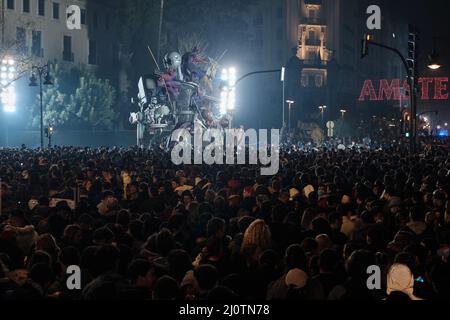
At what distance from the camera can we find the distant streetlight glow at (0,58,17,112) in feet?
179

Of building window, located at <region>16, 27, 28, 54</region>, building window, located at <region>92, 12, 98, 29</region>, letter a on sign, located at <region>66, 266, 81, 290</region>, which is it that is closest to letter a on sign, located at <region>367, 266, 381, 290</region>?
letter a on sign, located at <region>66, 266, 81, 290</region>

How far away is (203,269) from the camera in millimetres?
8250

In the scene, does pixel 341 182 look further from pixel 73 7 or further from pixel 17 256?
pixel 73 7

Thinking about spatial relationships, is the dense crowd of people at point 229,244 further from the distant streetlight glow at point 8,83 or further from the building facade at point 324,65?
the building facade at point 324,65

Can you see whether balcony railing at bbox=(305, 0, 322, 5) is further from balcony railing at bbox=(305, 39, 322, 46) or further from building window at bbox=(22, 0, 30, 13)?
building window at bbox=(22, 0, 30, 13)

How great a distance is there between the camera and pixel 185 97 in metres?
51.8

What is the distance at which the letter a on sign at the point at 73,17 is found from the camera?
7088 cm

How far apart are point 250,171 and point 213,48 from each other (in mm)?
68384

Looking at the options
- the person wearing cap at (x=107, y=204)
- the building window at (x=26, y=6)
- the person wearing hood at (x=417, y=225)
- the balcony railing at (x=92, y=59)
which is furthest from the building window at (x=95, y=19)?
the person wearing hood at (x=417, y=225)


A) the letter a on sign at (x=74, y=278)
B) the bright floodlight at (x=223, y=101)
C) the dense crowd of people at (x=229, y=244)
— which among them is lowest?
Answer: the letter a on sign at (x=74, y=278)

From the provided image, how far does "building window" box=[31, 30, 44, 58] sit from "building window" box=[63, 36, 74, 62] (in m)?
4.08

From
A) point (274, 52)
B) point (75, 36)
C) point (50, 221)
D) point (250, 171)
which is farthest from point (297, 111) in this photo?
point (50, 221)

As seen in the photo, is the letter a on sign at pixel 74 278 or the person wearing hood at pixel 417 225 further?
the person wearing hood at pixel 417 225

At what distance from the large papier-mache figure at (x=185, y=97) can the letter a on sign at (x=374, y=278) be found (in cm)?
3992
